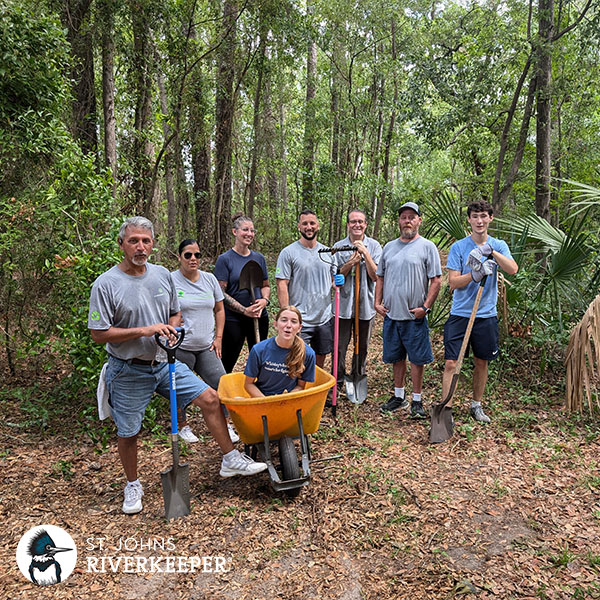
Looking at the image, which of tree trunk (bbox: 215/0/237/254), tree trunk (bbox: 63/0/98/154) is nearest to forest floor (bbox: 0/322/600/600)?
tree trunk (bbox: 63/0/98/154)

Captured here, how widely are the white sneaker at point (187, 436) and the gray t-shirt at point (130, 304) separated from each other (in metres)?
1.37

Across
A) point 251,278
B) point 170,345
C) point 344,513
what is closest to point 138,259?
point 170,345

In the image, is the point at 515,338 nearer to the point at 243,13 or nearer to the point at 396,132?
the point at 243,13

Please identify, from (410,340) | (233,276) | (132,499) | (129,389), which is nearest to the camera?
(129,389)

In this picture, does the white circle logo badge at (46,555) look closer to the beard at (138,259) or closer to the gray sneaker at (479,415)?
the beard at (138,259)

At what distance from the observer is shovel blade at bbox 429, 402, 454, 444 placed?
399cm

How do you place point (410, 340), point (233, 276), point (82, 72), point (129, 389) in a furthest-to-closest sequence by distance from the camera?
point (82, 72) → point (410, 340) → point (233, 276) → point (129, 389)

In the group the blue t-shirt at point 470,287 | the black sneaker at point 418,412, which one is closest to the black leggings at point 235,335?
the black sneaker at point 418,412

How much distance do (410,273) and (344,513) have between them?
7.17 ft

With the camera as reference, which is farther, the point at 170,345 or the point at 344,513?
the point at 344,513

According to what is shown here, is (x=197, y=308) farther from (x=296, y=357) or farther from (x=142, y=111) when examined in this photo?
(x=142, y=111)

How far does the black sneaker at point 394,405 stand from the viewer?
4.60 metres

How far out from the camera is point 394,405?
15.1ft

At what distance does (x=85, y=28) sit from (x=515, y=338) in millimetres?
6704
